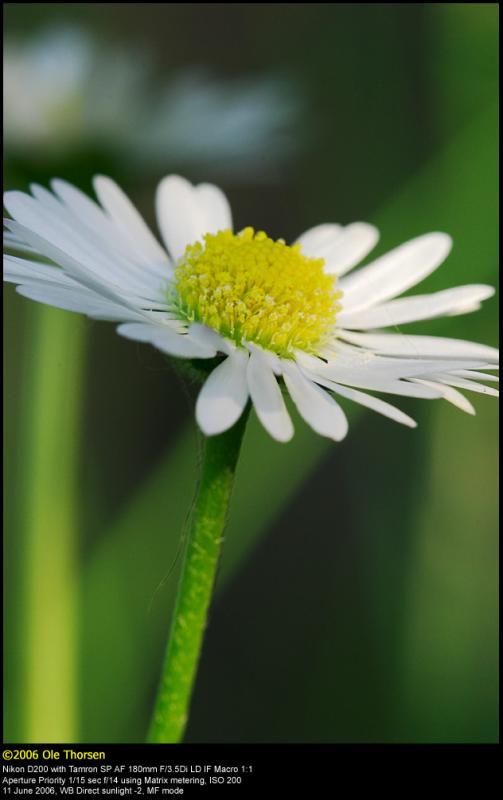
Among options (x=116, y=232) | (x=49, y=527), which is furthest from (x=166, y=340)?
(x=49, y=527)

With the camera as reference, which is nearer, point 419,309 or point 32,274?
point 32,274

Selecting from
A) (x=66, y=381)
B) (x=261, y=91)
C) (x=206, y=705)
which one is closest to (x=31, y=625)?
(x=66, y=381)

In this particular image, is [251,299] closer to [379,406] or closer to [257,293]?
[257,293]

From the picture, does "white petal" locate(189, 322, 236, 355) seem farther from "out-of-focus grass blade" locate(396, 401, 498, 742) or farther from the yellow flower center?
"out-of-focus grass blade" locate(396, 401, 498, 742)

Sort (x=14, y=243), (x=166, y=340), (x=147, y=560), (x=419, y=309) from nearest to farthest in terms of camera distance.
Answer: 1. (x=166, y=340)
2. (x=14, y=243)
3. (x=419, y=309)
4. (x=147, y=560)


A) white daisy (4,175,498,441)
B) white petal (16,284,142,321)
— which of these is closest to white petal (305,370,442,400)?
white daisy (4,175,498,441)
